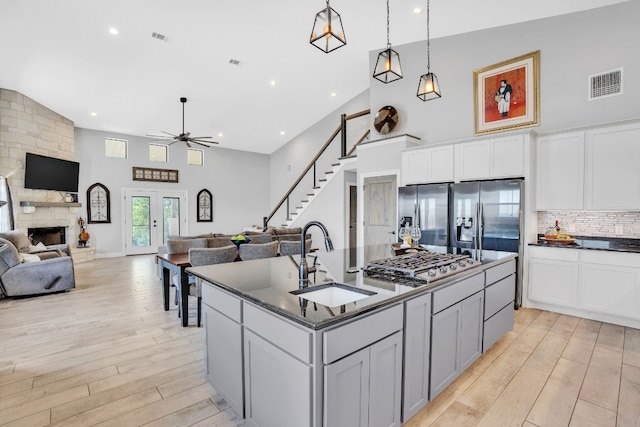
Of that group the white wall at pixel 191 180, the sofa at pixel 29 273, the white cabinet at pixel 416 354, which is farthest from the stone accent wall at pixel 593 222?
the white wall at pixel 191 180

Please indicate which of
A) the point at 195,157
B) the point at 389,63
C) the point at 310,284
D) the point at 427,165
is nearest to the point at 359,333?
the point at 310,284

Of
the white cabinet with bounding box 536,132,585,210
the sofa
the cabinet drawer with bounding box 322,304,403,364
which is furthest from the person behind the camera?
the sofa

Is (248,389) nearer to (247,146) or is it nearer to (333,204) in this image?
(333,204)

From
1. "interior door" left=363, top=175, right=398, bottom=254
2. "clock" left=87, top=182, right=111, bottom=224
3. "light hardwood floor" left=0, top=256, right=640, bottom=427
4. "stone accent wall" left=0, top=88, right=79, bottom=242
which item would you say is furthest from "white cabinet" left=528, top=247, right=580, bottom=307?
"clock" left=87, top=182, right=111, bottom=224

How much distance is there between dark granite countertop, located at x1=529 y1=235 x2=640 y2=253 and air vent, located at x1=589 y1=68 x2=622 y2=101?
1.80 meters

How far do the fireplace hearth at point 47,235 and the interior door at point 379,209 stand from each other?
7.06 meters

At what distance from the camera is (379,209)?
6254 mm

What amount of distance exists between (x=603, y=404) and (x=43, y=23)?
762 centimetres

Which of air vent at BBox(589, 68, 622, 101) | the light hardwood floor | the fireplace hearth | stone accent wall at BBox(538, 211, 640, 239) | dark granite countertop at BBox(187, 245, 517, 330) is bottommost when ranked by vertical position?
the light hardwood floor

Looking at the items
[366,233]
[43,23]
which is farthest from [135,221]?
[366,233]

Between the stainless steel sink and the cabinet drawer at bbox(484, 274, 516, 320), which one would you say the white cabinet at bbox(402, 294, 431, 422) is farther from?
the cabinet drawer at bbox(484, 274, 516, 320)

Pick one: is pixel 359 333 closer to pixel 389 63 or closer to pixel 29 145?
pixel 389 63

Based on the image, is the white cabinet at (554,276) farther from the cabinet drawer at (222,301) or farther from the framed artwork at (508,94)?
the cabinet drawer at (222,301)

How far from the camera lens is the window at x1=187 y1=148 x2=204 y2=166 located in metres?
10.2
